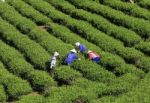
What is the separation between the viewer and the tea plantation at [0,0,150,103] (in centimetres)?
1673

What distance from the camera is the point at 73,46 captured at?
65.0 feet

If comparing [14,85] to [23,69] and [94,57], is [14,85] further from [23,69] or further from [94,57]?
[94,57]

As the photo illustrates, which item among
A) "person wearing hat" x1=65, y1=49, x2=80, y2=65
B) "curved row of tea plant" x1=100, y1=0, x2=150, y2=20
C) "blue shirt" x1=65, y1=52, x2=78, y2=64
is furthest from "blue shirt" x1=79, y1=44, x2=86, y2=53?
"curved row of tea plant" x1=100, y1=0, x2=150, y2=20

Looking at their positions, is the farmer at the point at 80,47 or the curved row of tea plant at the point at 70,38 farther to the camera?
the farmer at the point at 80,47

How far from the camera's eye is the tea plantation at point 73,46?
16734mm

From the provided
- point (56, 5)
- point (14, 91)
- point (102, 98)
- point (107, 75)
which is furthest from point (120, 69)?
point (56, 5)

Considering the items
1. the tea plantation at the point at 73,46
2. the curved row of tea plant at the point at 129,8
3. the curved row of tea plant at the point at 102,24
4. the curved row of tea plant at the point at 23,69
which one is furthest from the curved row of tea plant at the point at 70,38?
the curved row of tea plant at the point at 129,8

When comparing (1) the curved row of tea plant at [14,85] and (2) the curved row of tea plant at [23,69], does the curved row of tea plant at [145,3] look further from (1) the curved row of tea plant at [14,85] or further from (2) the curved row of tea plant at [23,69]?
(1) the curved row of tea plant at [14,85]

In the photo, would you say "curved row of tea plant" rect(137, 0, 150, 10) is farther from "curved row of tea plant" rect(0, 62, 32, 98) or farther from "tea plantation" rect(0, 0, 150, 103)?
"curved row of tea plant" rect(0, 62, 32, 98)

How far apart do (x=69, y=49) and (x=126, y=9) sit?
5402 millimetres

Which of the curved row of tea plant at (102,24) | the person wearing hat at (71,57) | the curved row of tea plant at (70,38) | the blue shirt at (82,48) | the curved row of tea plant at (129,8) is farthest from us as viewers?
the curved row of tea plant at (129,8)

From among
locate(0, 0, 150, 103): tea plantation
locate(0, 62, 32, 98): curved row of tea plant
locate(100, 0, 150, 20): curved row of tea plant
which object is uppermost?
locate(100, 0, 150, 20): curved row of tea plant

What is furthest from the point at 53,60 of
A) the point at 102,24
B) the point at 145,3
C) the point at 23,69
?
the point at 145,3

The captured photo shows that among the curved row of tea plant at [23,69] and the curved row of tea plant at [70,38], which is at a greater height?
the curved row of tea plant at [70,38]
